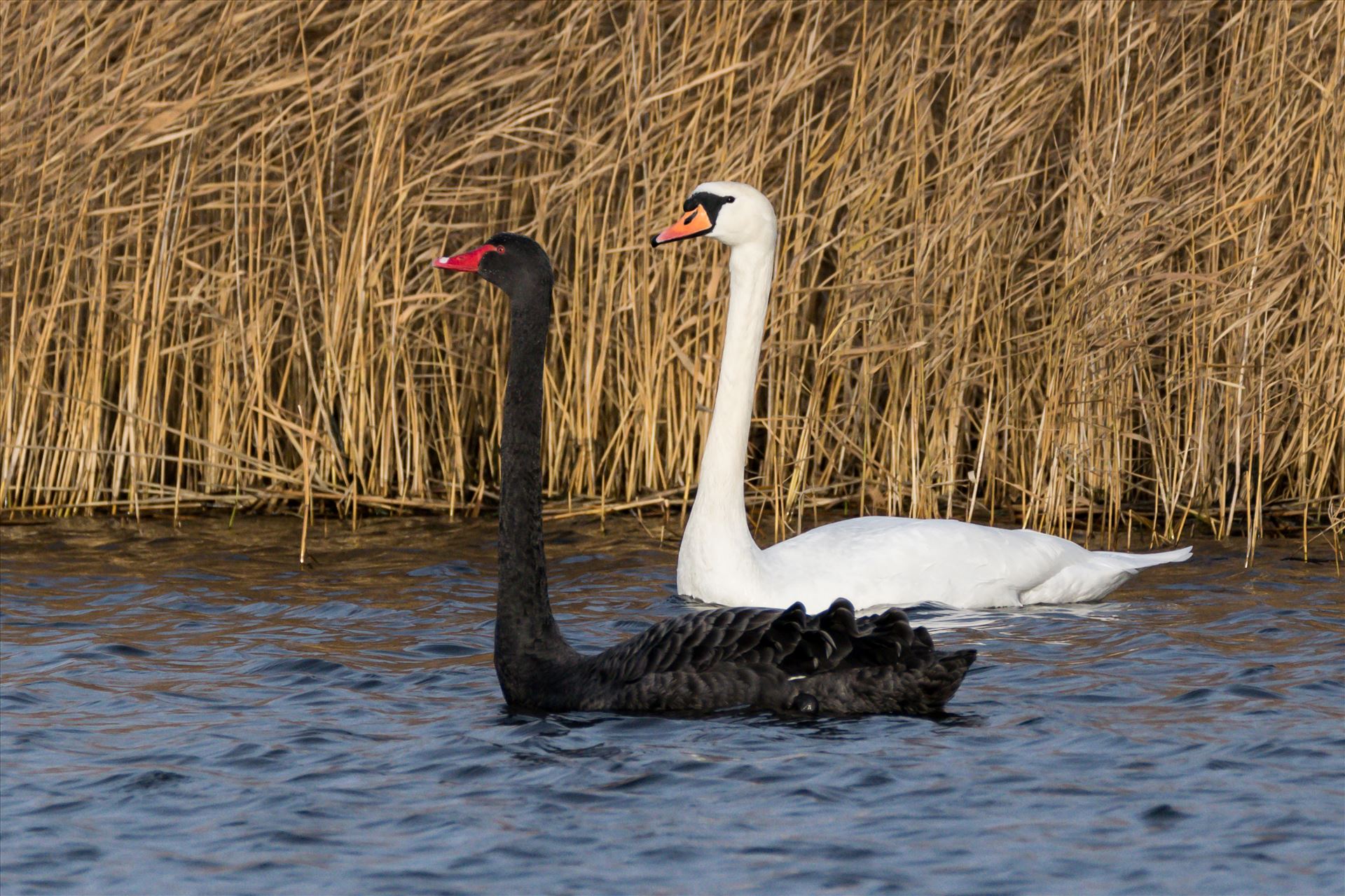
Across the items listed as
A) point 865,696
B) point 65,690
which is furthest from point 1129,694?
point 65,690

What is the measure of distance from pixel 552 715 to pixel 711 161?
4.01 m

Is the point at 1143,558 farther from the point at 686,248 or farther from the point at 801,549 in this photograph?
the point at 686,248

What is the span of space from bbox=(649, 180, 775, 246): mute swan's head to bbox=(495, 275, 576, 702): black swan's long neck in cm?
159

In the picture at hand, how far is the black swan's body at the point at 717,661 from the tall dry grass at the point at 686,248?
2864 mm

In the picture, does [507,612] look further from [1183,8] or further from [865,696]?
[1183,8]

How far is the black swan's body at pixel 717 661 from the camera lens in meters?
5.35

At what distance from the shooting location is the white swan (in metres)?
6.82

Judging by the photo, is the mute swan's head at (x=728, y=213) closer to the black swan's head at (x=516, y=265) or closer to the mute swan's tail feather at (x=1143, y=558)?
the black swan's head at (x=516, y=265)

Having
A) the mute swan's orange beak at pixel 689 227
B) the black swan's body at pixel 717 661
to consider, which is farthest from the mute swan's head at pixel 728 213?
the black swan's body at pixel 717 661

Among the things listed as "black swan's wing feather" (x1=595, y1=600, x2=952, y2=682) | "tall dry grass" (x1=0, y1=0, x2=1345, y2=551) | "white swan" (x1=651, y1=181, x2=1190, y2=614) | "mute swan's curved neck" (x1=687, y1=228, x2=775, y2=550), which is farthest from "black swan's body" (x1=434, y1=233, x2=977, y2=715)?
"tall dry grass" (x1=0, y1=0, x2=1345, y2=551)

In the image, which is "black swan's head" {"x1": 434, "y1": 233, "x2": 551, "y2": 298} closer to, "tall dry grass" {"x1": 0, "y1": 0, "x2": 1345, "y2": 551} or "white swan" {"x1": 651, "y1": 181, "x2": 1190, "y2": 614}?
"white swan" {"x1": 651, "y1": 181, "x2": 1190, "y2": 614}

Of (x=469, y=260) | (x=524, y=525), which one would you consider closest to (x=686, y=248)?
(x=469, y=260)

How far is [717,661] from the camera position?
5.43m

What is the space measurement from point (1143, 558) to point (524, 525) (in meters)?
2.76
